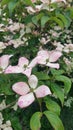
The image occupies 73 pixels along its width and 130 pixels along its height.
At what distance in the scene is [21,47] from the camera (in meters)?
1.35

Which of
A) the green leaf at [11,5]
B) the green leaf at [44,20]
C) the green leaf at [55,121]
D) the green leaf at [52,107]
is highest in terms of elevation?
the green leaf at [11,5]

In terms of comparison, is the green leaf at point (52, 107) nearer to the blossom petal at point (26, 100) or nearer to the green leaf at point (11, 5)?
the blossom petal at point (26, 100)

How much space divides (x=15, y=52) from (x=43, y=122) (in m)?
0.57

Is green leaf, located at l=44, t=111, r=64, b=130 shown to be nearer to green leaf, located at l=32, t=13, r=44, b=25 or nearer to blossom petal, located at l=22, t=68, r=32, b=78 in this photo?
blossom petal, located at l=22, t=68, r=32, b=78

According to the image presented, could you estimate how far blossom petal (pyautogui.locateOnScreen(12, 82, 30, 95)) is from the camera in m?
0.81

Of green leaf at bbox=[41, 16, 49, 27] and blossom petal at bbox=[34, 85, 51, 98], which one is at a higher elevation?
green leaf at bbox=[41, 16, 49, 27]

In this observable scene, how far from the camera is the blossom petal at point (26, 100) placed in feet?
2.55

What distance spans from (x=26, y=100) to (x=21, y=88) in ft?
0.13

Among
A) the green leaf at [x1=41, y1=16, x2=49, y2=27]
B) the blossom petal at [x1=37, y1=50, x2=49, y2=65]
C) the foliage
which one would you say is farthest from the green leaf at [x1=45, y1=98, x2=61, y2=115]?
the green leaf at [x1=41, y1=16, x2=49, y2=27]

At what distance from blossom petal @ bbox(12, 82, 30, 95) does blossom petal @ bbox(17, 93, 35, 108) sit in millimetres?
16

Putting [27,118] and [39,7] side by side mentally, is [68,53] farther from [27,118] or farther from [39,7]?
[27,118]

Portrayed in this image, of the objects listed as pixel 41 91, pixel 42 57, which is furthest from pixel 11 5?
pixel 41 91

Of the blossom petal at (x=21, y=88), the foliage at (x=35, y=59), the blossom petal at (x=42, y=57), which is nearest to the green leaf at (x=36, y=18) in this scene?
the foliage at (x=35, y=59)

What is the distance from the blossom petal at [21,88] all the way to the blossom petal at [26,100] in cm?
2
